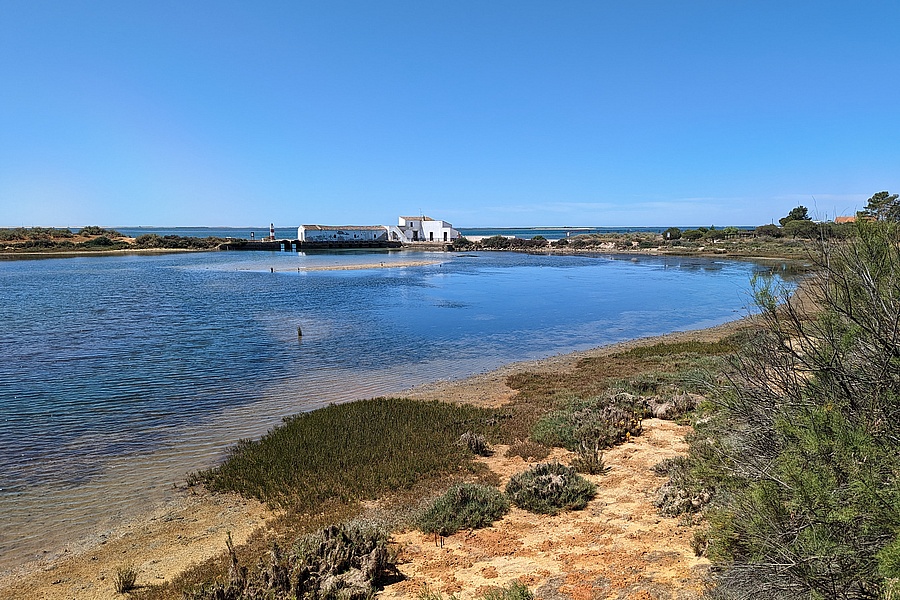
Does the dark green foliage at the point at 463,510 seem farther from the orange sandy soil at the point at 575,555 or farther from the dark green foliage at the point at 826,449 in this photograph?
the dark green foliage at the point at 826,449

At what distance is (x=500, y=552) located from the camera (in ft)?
19.8

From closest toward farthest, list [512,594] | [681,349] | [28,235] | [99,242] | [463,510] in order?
1. [512,594]
2. [463,510]
3. [681,349]
4. [99,242]
5. [28,235]

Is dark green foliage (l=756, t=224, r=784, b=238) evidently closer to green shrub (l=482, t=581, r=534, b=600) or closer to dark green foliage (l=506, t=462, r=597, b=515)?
dark green foliage (l=506, t=462, r=597, b=515)

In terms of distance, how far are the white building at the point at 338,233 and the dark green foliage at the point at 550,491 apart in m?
107

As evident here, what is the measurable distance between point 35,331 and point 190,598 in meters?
24.1

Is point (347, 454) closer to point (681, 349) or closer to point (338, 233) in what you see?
point (681, 349)

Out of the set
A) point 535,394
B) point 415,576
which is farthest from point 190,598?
point 535,394

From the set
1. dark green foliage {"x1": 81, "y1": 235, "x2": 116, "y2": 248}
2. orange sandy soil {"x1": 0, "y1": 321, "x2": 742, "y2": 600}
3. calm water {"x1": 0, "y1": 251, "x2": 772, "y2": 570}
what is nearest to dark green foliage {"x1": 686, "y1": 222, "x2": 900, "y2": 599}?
orange sandy soil {"x1": 0, "y1": 321, "x2": 742, "y2": 600}

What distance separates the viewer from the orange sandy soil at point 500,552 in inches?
205

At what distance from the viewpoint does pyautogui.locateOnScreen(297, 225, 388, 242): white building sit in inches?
4350

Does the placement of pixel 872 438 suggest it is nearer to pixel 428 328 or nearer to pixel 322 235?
pixel 428 328

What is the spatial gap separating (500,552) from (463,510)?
101cm

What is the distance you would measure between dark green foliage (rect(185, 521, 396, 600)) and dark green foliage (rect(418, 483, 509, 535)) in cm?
91

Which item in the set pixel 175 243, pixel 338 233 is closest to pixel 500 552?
pixel 338 233
